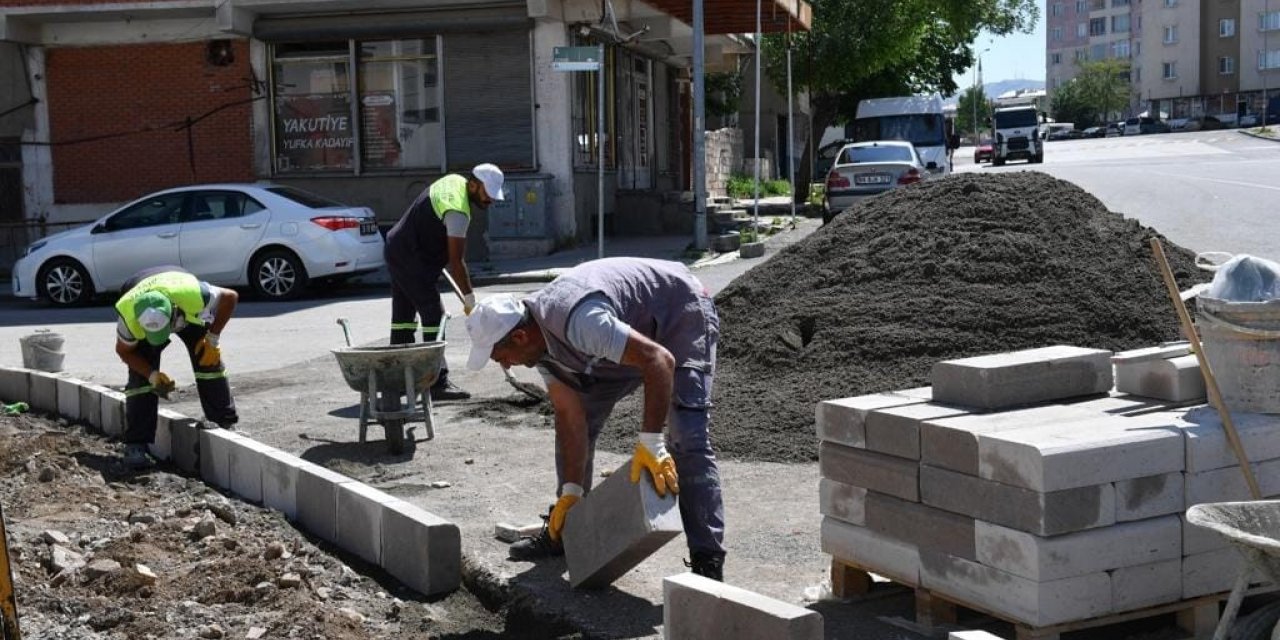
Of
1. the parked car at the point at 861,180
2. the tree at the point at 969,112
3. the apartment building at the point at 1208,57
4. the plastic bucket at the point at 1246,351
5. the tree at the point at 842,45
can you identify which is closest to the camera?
the plastic bucket at the point at 1246,351

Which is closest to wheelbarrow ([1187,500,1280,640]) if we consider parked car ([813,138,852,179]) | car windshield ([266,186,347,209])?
car windshield ([266,186,347,209])

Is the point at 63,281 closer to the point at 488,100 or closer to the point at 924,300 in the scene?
the point at 488,100

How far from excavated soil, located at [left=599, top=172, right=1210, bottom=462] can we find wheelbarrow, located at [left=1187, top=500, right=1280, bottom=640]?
3896 millimetres

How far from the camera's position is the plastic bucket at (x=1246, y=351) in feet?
16.0

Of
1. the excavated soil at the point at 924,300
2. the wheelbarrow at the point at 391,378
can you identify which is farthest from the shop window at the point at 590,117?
the wheelbarrow at the point at 391,378

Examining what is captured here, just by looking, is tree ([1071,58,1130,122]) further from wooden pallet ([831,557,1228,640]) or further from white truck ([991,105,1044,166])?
wooden pallet ([831,557,1228,640])

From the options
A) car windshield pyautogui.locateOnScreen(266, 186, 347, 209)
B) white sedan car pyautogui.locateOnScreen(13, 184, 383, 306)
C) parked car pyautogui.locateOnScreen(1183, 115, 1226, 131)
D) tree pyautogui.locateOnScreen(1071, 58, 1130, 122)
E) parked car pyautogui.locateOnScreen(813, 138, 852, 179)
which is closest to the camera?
white sedan car pyautogui.locateOnScreen(13, 184, 383, 306)

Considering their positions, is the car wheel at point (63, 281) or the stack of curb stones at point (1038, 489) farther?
the car wheel at point (63, 281)

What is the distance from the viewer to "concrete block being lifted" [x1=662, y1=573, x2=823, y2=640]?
13.2ft

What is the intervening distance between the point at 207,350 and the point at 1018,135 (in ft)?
163

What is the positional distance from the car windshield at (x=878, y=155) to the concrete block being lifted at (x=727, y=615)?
75.4 feet

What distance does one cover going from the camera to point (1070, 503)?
4.57 m

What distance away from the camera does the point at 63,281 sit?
18953 mm

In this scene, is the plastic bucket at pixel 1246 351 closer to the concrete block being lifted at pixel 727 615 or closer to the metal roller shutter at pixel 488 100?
the concrete block being lifted at pixel 727 615
